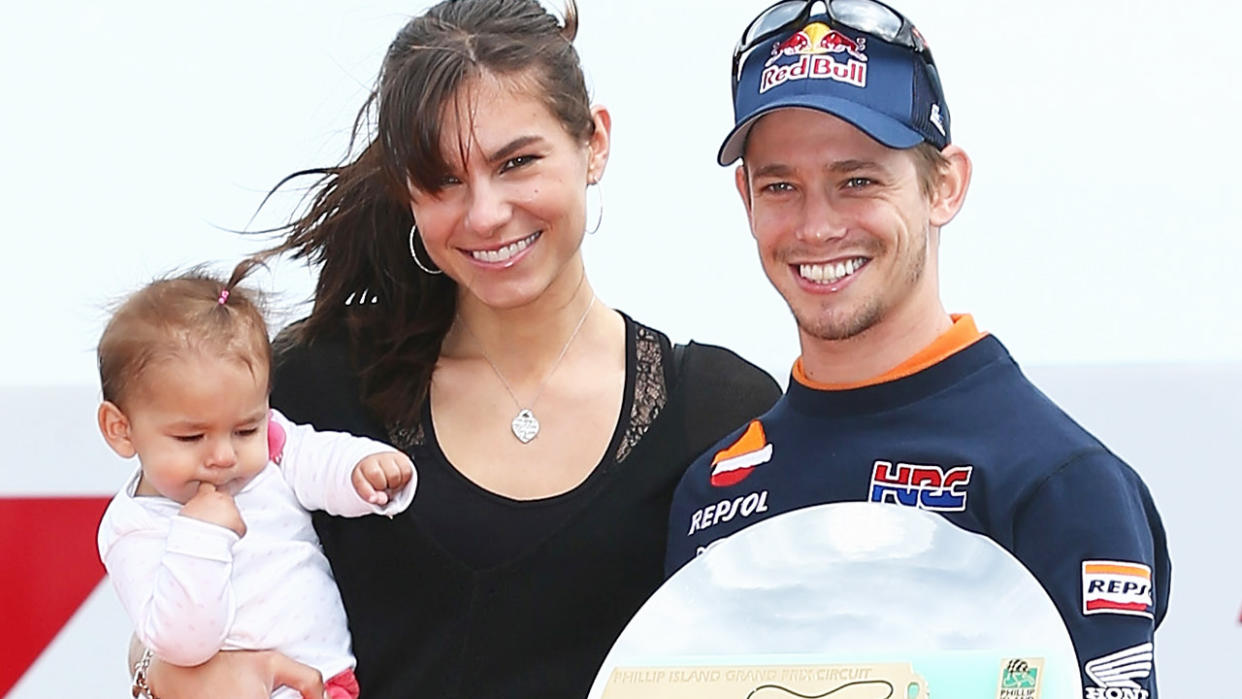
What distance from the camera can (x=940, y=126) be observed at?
49.1 inches

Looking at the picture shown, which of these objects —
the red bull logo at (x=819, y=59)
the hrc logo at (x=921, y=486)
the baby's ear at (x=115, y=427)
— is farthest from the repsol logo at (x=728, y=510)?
the baby's ear at (x=115, y=427)

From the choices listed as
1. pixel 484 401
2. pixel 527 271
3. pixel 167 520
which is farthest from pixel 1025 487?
pixel 167 520

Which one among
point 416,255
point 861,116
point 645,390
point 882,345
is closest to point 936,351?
point 882,345

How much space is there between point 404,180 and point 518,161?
0.10 metres

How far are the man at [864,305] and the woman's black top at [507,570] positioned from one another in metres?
0.11

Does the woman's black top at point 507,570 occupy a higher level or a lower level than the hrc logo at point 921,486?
lower

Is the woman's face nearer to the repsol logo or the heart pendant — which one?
the heart pendant

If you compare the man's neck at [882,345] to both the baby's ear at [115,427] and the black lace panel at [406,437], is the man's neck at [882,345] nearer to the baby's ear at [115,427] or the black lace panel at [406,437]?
the black lace panel at [406,437]

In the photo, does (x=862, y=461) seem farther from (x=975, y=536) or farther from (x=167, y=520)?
(x=167, y=520)

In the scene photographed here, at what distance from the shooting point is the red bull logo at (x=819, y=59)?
1221mm

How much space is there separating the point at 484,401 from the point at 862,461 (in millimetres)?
458

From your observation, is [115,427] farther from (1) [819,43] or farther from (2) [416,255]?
(1) [819,43]

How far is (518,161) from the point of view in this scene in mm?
1359

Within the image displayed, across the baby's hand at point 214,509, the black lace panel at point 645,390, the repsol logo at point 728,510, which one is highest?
the black lace panel at point 645,390
